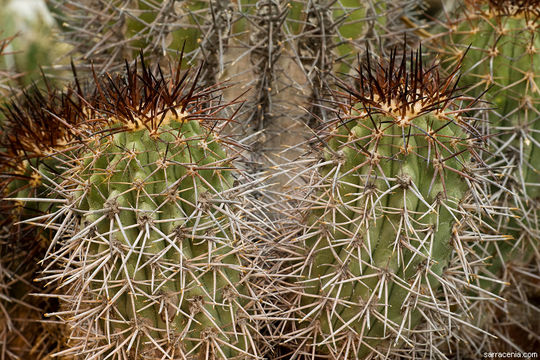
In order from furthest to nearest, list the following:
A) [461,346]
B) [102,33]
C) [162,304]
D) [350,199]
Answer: [102,33] < [461,346] < [350,199] < [162,304]

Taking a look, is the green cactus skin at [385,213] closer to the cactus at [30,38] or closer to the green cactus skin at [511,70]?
the green cactus skin at [511,70]

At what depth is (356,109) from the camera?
1.37 meters

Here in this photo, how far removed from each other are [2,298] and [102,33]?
0.95m

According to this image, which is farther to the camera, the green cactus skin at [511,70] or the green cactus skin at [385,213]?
the green cactus skin at [511,70]

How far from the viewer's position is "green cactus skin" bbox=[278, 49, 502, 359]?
1.29 meters

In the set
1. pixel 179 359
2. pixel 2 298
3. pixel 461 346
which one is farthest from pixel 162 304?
pixel 461 346

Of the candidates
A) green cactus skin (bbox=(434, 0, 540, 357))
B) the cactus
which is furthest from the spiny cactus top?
the cactus

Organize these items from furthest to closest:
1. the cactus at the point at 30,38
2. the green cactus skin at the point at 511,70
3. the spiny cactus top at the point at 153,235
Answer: the cactus at the point at 30,38 → the green cactus skin at the point at 511,70 → the spiny cactus top at the point at 153,235

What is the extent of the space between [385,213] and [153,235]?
508mm

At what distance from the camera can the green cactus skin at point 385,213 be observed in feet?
4.24

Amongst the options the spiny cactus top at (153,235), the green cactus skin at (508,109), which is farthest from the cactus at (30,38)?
the green cactus skin at (508,109)

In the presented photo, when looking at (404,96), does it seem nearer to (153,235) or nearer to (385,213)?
(385,213)

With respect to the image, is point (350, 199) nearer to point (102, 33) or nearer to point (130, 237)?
point (130, 237)

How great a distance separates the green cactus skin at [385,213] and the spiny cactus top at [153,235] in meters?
0.18
